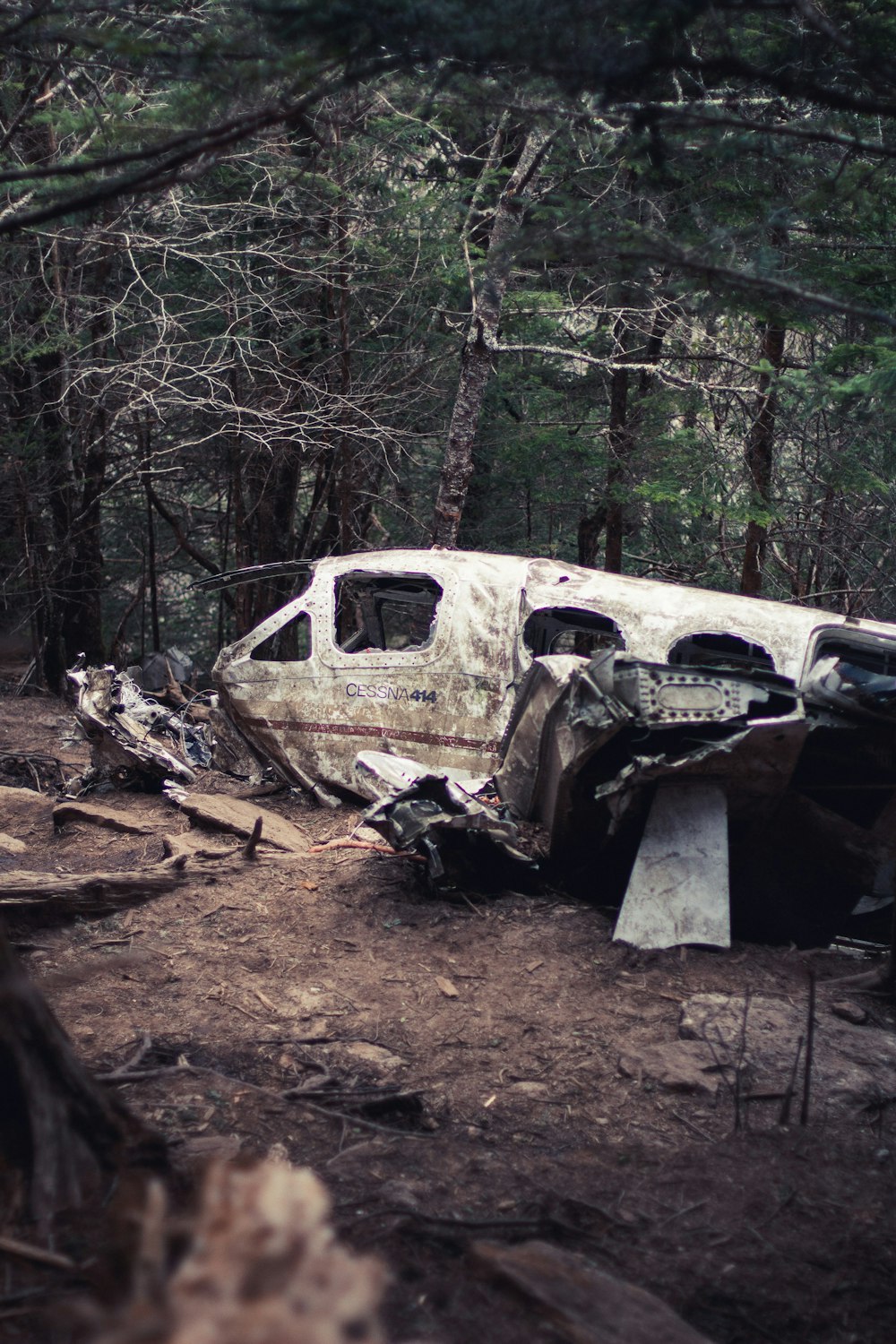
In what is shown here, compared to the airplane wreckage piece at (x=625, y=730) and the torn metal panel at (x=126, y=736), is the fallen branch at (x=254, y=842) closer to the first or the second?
the airplane wreckage piece at (x=625, y=730)

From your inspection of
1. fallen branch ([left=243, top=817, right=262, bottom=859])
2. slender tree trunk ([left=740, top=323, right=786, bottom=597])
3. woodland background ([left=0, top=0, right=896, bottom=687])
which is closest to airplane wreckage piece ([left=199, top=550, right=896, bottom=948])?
fallen branch ([left=243, top=817, right=262, bottom=859])

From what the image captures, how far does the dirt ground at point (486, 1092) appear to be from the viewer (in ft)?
8.90

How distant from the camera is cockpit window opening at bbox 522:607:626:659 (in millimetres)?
8023

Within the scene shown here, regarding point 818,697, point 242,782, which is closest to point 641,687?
point 818,697

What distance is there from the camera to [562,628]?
876 cm

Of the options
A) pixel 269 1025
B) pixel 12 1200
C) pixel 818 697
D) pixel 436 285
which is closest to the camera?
pixel 12 1200

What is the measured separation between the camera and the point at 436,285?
14.7 meters

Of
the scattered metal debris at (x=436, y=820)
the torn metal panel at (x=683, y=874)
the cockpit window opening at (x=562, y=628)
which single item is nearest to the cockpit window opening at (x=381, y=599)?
the cockpit window opening at (x=562, y=628)

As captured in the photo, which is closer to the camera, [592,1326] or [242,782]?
[592,1326]

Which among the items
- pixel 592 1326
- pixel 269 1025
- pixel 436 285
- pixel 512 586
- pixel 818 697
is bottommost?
pixel 269 1025

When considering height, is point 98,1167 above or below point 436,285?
below

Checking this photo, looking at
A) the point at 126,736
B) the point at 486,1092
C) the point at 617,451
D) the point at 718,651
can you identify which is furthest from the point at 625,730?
the point at 617,451

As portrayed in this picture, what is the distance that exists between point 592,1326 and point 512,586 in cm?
653

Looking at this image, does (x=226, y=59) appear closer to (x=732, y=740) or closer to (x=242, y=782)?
(x=732, y=740)
